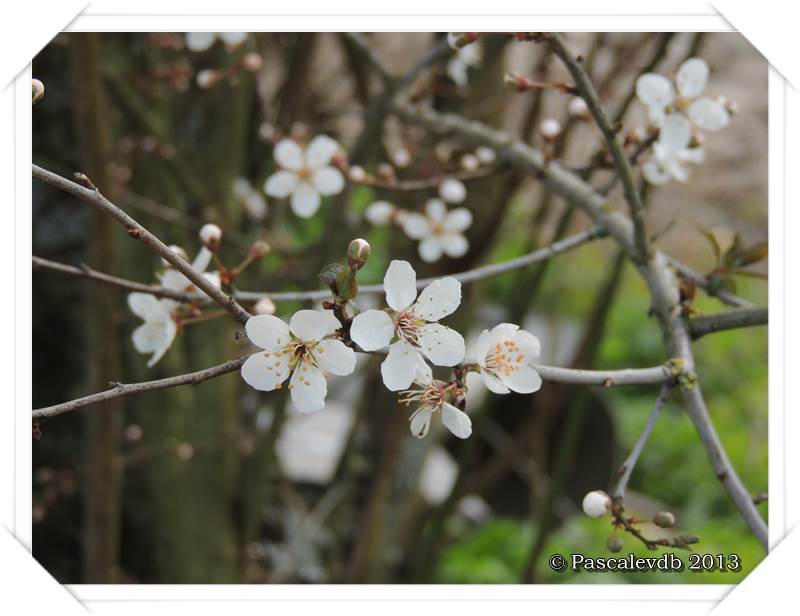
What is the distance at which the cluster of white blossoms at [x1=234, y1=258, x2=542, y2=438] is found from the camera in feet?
1.92

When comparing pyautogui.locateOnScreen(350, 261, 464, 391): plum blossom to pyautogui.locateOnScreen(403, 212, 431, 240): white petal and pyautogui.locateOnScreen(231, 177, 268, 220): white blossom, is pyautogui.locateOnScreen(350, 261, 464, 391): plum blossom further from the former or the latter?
pyautogui.locateOnScreen(231, 177, 268, 220): white blossom

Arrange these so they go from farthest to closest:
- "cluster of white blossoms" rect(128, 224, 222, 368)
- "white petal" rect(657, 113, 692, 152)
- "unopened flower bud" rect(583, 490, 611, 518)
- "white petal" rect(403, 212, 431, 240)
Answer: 1. "white petal" rect(403, 212, 431, 240)
2. "white petal" rect(657, 113, 692, 152)
3. "cluster of white blossoms" rect(128, 224, 222, 368)
4. "unopened flower bud" rect(583, 490, 611, 518)

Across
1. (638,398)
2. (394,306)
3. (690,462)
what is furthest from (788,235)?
(638,398)

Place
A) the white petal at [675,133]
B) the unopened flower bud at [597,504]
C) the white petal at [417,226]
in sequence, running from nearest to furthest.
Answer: the unopened flower bud at [597,504], the white petal at [675,133], the white petal at [417,226]

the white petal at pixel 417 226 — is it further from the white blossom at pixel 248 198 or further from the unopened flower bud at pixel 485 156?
the white blossom at pixel 248 198

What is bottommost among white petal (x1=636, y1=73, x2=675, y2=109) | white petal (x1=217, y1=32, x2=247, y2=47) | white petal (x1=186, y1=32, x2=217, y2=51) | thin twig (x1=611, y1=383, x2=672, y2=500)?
thin twig (x1=611, y1=383, x2=672, y2=500)

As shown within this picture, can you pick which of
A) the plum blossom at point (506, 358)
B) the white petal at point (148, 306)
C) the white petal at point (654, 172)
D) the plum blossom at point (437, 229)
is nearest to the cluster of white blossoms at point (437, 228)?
the plum blossom at point (437, 229)

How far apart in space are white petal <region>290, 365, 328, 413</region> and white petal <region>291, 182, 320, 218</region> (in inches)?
24.0

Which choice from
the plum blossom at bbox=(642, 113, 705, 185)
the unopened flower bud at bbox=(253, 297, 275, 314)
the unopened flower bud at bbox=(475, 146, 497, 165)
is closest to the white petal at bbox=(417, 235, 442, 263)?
the unopened flower bud at bbox=(475, 146, 497, 165)

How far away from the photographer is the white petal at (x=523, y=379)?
2.02 ft

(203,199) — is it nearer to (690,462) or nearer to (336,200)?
(336,200)

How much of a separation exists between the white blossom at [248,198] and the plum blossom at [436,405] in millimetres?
1017

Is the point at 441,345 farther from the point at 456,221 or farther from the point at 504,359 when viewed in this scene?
the point at 456,221

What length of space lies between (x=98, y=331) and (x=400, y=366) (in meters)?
0.84
